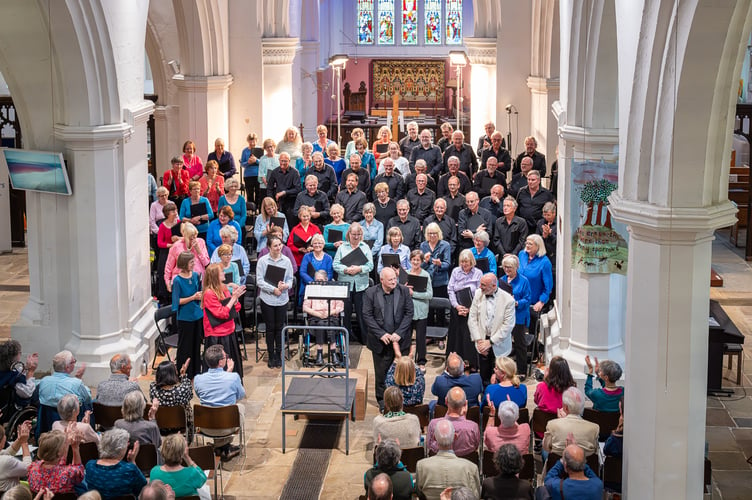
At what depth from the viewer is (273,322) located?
A: 41.6 feet

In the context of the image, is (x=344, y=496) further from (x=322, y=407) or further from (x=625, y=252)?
(x=625, y=252)

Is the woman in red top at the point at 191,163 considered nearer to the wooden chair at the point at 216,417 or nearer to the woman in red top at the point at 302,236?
the woman in red top at the point at 302,236

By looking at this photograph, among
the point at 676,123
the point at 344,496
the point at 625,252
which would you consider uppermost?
the point at 676,123

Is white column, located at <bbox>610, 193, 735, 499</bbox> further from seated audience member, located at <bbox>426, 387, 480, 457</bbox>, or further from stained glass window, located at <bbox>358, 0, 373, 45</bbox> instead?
stained glass window, located at <bbox>358, 0, 373, 45</bbox>

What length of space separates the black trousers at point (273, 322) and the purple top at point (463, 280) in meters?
1.91

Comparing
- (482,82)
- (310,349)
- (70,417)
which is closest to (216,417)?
(70,417)

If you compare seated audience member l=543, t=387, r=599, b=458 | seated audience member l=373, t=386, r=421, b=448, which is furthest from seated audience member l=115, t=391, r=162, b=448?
seated audience member l=543, t=387, r=599, b=458

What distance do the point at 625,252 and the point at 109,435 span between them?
525cm

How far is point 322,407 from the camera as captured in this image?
10.3 meters

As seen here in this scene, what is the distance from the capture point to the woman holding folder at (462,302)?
11836 millimetres

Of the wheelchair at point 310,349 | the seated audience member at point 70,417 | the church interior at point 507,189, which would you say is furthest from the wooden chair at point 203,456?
the wheelchair at point 310,349

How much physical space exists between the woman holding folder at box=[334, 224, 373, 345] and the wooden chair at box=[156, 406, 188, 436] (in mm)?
3407

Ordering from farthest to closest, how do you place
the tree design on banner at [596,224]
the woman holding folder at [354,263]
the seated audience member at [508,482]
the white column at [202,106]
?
1. the white column at [202,106]
2. the woman holding folder at [354,263]
3. the tree design on banner at [596,224]
4. the seated audience member at [508,482]

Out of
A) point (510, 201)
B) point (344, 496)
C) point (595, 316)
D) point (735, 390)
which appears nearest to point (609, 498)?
point (344, 496)
